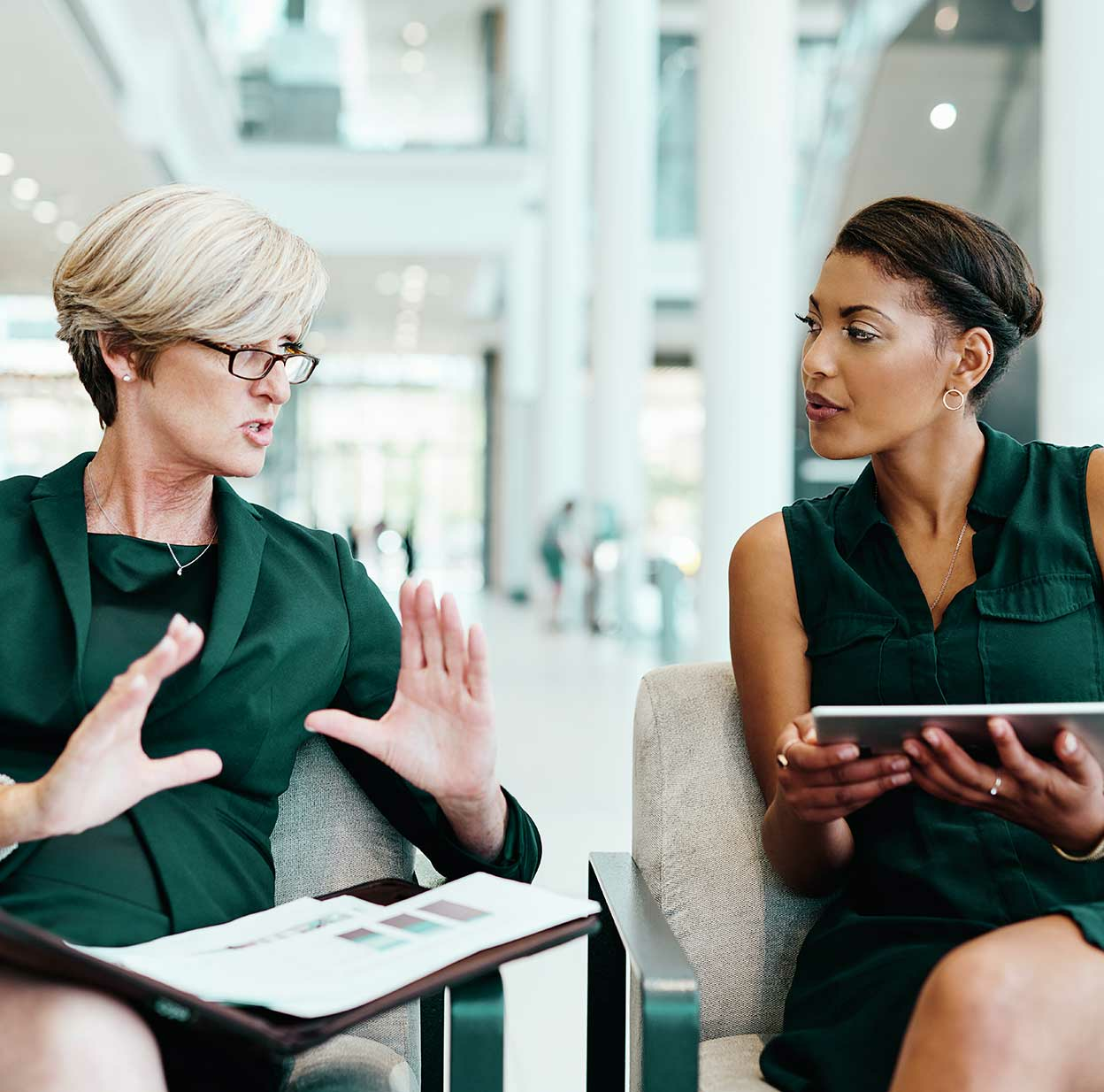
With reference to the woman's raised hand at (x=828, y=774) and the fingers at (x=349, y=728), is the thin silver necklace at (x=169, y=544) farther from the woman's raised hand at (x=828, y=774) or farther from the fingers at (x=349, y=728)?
the woman's raised hand at (x=828, y=774)

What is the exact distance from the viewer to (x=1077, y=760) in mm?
1373

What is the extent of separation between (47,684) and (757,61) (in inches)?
212

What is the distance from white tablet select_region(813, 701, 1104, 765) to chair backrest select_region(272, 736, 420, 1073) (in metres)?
0.69

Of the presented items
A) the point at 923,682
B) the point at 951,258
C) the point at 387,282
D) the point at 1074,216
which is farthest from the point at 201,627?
the point at 387,282

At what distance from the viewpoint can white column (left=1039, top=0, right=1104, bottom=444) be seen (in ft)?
11.6

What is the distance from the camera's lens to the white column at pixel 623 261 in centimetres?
1277

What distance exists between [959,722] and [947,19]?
27.7 ft

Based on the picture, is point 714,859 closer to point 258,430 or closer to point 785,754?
point 785,754

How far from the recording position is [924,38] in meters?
8.89

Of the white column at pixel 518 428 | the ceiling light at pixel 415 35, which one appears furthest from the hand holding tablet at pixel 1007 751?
the ceiling light at pixel 415 35

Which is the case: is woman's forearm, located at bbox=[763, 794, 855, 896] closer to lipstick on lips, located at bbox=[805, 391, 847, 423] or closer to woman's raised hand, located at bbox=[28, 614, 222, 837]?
lipstick on lips, located at bbox=[805, 391, 847, 423]

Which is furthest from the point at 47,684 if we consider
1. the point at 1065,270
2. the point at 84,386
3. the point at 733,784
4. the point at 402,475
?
the point at 402,475

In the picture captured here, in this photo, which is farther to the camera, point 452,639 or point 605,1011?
point 605,1011

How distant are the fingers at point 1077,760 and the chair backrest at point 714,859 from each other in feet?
1.71
